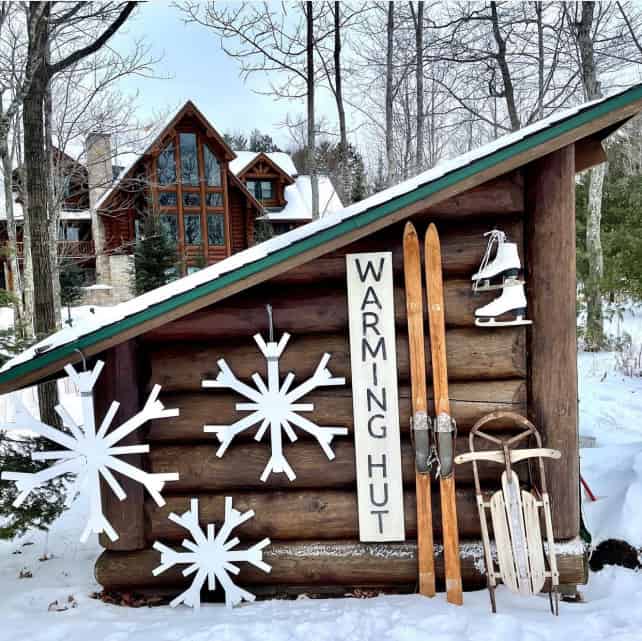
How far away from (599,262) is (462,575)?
895 cm

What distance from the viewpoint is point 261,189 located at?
91.9ft

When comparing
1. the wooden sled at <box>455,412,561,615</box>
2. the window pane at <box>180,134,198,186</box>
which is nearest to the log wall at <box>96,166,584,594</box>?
the wooden sled at <box>455,412,561,615</box>

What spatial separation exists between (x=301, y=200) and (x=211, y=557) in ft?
84.4

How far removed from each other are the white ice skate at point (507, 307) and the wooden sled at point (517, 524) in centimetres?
58

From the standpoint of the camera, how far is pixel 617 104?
286cm

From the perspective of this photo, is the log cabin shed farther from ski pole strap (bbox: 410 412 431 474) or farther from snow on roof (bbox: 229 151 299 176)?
snow on roof (bbox: 229 151 299 176)

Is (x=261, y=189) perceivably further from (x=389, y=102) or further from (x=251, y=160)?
(x=389, y=102)

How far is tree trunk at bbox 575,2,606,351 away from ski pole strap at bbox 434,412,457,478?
7.93m

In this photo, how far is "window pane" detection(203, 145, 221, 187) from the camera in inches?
896

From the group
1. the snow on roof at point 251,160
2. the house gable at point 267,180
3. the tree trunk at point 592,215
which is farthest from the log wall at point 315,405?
the house gable at point 267,180

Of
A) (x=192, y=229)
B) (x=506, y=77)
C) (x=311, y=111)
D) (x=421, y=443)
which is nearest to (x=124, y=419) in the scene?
(x=421, y=443)

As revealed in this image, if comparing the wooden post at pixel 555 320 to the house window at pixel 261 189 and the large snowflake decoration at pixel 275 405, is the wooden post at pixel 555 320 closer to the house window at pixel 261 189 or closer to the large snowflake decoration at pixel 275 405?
the large snowflake decoration at pixel 275 405

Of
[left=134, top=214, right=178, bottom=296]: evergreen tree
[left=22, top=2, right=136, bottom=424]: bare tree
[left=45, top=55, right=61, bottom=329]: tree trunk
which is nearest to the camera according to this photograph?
[left=22, top=2, right=136, bottom=424]: bare tree

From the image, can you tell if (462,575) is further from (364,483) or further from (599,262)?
(599,262)
